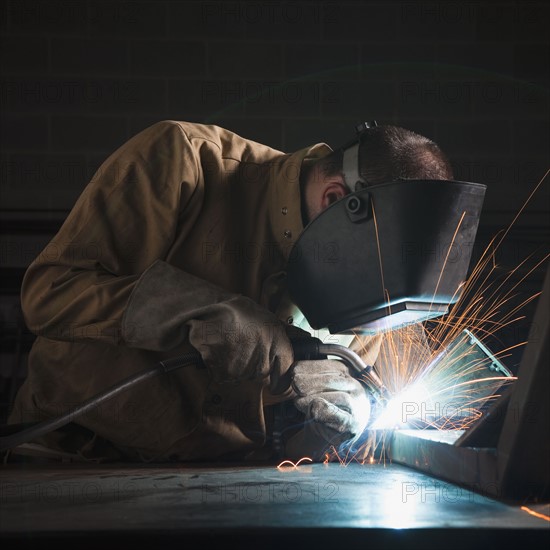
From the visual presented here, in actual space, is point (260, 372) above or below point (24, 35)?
below

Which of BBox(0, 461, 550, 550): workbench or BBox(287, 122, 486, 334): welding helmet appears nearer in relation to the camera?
BBox(0, 461, 550, 550): workbench

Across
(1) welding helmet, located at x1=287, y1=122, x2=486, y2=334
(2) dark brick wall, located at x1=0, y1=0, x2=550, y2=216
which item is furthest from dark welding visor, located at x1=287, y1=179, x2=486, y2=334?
(2) dark brick wall, located at x1=0, y1=0, x2=550, y2=216

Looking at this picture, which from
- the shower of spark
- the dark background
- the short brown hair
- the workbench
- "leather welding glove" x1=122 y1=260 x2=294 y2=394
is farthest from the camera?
the dark background

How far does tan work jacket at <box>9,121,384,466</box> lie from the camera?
1.73 m

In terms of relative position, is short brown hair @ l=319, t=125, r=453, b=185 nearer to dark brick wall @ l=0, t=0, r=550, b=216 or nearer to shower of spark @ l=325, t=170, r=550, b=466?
shower of spark @ l=325, t=170, r=550, b=466

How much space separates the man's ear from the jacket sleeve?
31 cm

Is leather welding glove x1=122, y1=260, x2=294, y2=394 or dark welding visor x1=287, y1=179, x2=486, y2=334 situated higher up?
dark welding visor x1=287, y1=179, x2=486, y2=334

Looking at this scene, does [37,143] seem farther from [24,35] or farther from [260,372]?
[260,372]

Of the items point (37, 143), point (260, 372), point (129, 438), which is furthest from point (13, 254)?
point (260, 372)

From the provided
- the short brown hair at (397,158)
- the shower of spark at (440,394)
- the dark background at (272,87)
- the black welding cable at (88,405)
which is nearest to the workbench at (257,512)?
the black welding cable at (88,405)

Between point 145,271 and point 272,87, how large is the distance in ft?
7.20

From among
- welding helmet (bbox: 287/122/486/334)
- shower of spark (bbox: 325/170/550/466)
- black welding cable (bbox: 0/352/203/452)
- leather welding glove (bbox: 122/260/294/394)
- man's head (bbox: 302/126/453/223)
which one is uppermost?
man's head (bbox: 302/126/453/223)

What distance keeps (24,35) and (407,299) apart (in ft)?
9.03

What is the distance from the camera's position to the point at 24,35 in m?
3.58
